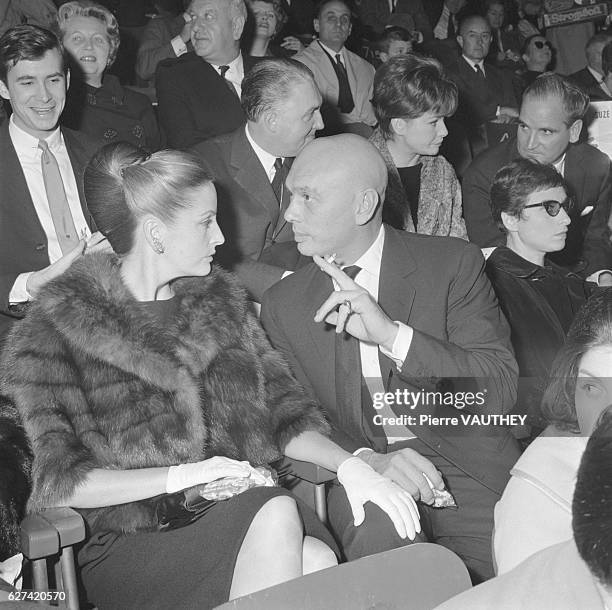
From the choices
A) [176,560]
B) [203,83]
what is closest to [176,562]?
[176,560]

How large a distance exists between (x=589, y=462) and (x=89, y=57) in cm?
313

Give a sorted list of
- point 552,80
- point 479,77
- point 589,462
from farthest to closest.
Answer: point 479,77 < point 552,80 < point 589,462

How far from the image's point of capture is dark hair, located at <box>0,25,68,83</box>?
2.93 meters

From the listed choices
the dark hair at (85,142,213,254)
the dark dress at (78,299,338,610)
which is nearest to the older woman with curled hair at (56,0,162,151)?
the dark hair at (85,142,213,254)

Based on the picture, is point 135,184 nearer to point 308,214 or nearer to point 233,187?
point 308,214

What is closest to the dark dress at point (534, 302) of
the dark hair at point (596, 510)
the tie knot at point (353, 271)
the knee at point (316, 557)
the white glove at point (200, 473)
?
the tie knot at point (353, 271)

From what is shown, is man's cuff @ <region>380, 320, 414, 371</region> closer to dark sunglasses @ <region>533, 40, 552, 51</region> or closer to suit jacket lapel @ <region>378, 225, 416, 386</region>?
suit jacket lapel @ <region>378, 225, 416, 386</region>

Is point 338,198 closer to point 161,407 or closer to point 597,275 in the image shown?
point 161,407

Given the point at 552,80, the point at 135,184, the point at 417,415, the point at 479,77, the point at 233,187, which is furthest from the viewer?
the point at 479,77

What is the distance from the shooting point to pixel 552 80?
12.6 ft

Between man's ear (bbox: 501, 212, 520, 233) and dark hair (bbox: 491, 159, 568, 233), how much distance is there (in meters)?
0.01

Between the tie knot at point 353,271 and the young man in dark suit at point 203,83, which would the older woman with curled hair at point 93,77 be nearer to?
the young man in dark suit at point 203,83

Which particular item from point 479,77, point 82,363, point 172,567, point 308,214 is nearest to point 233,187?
point 308,214

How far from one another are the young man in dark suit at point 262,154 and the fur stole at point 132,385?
87cm
